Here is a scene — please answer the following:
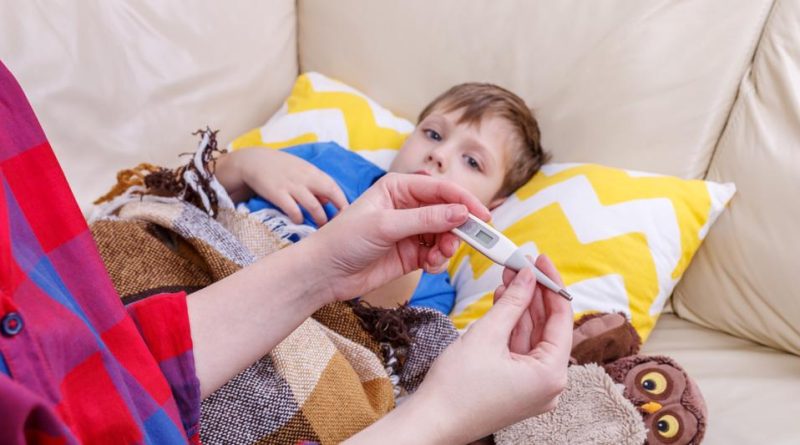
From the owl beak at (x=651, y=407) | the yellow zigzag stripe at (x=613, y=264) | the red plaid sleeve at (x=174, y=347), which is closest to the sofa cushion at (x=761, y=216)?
the yellow zigzag stripe at (x=613, y=264)

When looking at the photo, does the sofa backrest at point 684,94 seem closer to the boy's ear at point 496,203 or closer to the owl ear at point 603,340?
the boy's ear at point 496,203

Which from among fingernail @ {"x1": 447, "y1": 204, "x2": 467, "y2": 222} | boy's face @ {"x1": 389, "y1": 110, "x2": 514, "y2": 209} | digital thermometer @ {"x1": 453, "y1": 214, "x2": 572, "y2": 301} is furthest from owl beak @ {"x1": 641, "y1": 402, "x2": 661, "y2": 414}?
boy's face @ {"x1": 389, "y1": 110, "x2": 514, "y2": 209}

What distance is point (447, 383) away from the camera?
2.17ft

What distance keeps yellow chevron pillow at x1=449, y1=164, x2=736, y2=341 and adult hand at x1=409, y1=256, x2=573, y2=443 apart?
1.25 feet

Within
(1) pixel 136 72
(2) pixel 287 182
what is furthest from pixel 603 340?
(1) pixel 136 72

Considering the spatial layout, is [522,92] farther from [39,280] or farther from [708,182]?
[39,280]

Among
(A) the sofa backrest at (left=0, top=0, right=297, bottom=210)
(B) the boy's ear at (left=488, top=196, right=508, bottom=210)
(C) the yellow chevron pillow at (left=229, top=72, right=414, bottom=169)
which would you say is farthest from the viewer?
(C) the yellow chevron pillow at (left=229, top=72, right=414, bottom=169)

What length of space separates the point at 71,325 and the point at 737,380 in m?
0.92

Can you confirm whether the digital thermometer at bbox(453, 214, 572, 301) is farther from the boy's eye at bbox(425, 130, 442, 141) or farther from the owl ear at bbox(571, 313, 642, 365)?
the boy's eye at bbox(425, 130, 442, 141)

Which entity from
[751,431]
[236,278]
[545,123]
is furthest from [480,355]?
[545,123]

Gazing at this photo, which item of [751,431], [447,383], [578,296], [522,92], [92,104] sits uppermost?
[92,104]

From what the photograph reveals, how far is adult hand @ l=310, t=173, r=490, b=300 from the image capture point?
28.0 inches

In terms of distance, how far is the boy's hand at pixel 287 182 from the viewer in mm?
1084

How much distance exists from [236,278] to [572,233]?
0.59m
